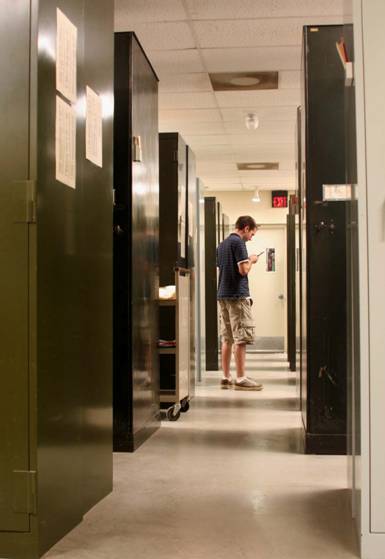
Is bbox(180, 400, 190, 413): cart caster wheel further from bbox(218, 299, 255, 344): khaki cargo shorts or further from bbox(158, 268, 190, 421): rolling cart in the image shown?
bbox(218, 299, 255, 344): khaki cargo shorts

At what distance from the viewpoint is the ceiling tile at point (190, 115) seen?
22.9 feet

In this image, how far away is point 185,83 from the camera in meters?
6.01

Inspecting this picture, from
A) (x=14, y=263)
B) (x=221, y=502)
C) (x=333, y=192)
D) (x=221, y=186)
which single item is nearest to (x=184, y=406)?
(x=333, y=192)

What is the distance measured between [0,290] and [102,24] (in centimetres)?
138

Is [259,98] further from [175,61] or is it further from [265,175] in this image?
[265,175]

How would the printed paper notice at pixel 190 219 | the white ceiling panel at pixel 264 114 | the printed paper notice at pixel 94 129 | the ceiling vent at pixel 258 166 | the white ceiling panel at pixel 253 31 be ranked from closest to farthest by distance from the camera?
the printed paper notice at pixel 94 129
the white ceiling panel at pixel 253 31
the printed paper notice at pixel 190 219
the white ceiling panel at pixel 264 114
the ceiling vent at pixel 258 166

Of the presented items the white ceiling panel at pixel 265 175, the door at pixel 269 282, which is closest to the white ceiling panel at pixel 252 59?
the white ceiling panel at pixel 265 175

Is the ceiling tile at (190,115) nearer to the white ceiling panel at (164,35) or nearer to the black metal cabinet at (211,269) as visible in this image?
the black metal cabinet at (211,269)

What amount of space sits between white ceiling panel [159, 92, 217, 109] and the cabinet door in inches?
165

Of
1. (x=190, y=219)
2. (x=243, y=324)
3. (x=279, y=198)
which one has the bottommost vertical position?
(x=243, y=324)

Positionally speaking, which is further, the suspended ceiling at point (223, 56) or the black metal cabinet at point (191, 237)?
the black metal cabinet at point (191, 237)

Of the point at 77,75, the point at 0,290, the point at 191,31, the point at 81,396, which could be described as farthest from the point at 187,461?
the point at 191,31

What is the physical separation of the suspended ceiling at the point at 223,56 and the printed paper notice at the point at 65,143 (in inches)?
82.2

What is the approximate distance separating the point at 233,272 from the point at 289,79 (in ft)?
5.62
